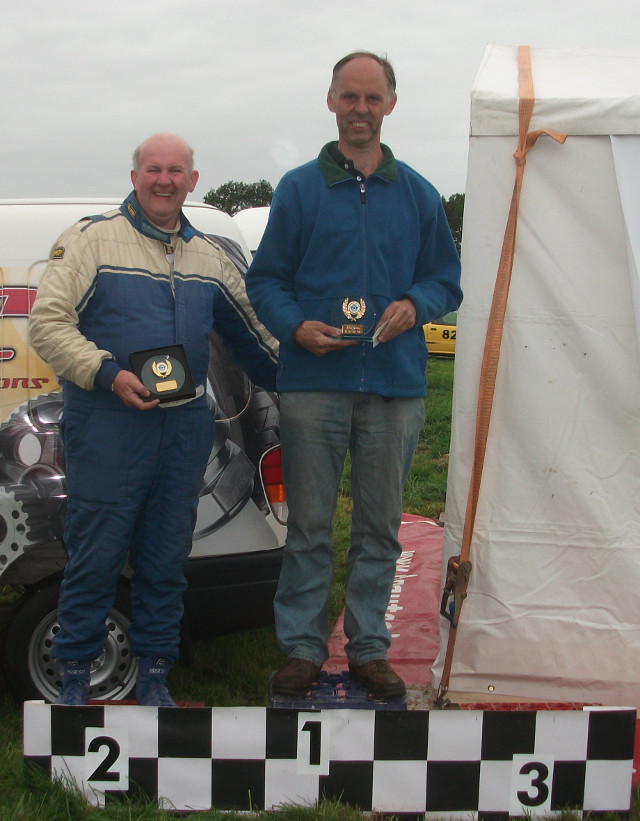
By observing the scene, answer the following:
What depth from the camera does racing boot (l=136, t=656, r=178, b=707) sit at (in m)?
2.92

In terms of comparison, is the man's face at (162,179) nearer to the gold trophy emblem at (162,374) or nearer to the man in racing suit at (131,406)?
the man in racing suit at (131,406)

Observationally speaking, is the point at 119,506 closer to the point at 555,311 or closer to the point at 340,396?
the point at 340,396

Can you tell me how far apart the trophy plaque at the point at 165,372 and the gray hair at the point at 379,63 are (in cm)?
97

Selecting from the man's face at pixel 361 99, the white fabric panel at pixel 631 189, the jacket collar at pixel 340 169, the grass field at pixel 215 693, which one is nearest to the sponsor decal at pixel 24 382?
the grass field at pixel 215 693

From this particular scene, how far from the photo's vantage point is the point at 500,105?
9.14 feet

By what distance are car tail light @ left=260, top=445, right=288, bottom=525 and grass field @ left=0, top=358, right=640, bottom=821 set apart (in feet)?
2.00

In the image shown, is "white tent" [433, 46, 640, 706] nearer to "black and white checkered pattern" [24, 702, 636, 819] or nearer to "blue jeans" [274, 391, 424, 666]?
"blue jeans" [274, 391, 424, 666]

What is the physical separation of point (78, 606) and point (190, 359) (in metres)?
0.87

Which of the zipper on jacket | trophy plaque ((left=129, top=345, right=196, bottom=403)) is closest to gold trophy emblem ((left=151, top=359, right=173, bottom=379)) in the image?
trophy plaque ((left=129, top=345, right=196, bottom=403))

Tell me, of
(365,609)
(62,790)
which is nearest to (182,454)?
(365,609)

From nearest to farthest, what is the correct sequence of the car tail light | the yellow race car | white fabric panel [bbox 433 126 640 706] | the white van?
1. white fabric panel [bbox 433 126 640 706]
2. the white van
3. the car tail light
4. the yellow race car

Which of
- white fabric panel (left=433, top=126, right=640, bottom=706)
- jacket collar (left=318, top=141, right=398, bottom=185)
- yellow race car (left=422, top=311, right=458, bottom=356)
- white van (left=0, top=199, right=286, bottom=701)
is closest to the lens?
jacket collar (left=318, top=141, right=398, bottom=185)

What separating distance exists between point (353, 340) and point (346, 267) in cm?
26

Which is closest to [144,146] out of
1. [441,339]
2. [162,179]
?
[162,179]
